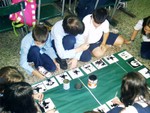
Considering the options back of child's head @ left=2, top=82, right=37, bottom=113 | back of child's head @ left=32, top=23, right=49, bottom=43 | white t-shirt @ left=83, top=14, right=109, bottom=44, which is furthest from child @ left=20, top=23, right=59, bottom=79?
back of child's head @ left=2, top=82, right=37, bottom=113

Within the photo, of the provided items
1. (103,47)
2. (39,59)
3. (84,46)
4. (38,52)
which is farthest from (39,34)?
(103,47)

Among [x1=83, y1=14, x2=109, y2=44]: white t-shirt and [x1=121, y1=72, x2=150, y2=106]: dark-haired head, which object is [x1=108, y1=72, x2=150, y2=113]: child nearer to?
[x1=121, y1=72, x2=150, y2=106]: dark-haired head

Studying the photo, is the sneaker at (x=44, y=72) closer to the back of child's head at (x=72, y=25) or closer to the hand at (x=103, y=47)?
the back of child's head at (x=72, y=25)

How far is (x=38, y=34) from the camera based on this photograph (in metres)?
2.88

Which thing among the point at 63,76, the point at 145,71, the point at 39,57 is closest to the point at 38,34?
the point at 39,57

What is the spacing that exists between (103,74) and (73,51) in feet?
1.67

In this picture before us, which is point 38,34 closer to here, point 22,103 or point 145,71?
point 22,103

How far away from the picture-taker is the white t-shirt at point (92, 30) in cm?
348

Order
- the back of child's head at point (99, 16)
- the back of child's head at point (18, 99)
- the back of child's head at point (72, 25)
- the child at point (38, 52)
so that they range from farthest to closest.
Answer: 1. the back of child's head at point (99, 16)
2. the back of child's head at point (72, 25)
3. the child at point (38, 52)
4. the back of child's head at point (18, 99)

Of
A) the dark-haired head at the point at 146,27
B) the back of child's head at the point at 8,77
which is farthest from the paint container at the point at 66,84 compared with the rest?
the dark-haired head at the point at 146,27

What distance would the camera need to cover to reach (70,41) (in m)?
3.32

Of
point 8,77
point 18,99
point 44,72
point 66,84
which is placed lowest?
point 44,72

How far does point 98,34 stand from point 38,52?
975 millimetres

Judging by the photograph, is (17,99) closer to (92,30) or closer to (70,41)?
(70,41)
